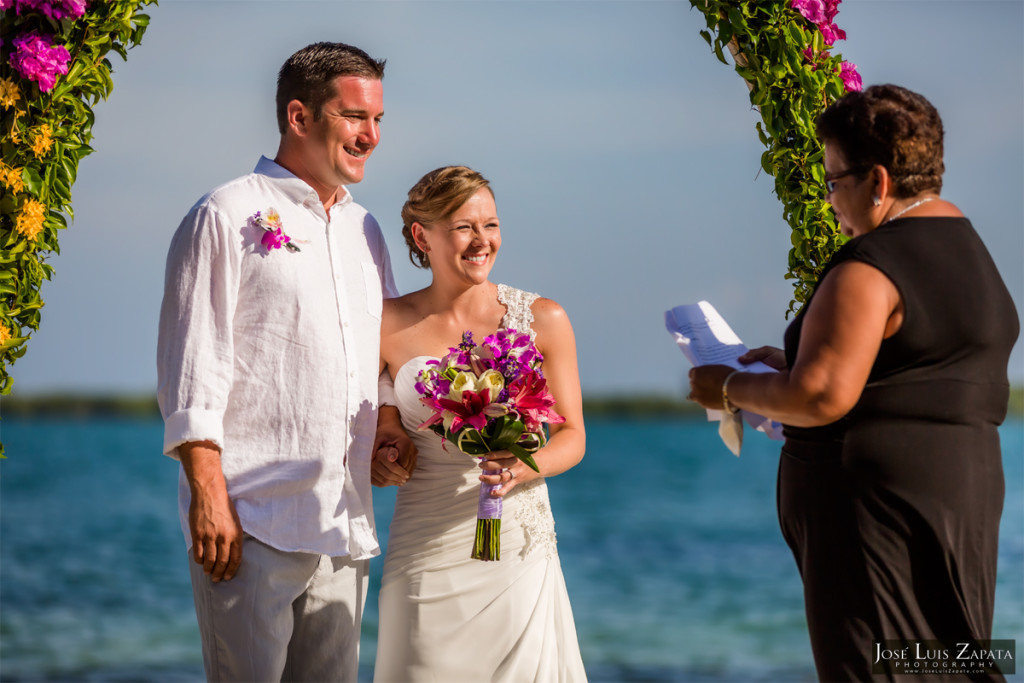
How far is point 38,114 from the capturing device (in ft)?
12.6

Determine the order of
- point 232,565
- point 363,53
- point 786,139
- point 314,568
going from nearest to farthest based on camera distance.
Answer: point 232,565 < point 314,568 < point 363,53 < point 786,139

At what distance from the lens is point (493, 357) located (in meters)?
3.74

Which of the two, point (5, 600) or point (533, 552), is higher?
point (533, 552)

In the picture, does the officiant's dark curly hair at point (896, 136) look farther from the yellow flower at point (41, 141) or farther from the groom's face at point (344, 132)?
the yellow flower at point (41, 141)

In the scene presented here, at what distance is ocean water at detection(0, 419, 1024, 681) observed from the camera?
1532cm

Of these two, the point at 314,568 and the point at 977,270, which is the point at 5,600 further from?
the point at 977,270

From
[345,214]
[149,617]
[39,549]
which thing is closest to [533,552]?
[345,214]

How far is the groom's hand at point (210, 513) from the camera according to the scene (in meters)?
3.18

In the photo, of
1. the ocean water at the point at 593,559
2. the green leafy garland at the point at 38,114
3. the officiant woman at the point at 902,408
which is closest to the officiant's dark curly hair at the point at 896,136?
the officiant woman at the point at 902,408

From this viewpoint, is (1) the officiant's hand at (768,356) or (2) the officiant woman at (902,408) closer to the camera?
(2) the officiant woman at (902,408)

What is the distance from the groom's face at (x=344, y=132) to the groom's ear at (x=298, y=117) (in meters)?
0.03

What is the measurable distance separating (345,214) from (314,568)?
133 centimetres

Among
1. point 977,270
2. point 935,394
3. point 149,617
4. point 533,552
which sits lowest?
point 149,617

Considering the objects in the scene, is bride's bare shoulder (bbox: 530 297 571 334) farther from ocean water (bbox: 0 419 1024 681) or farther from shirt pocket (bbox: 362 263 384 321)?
ocean water (bbox: 0 419 1024 681)
